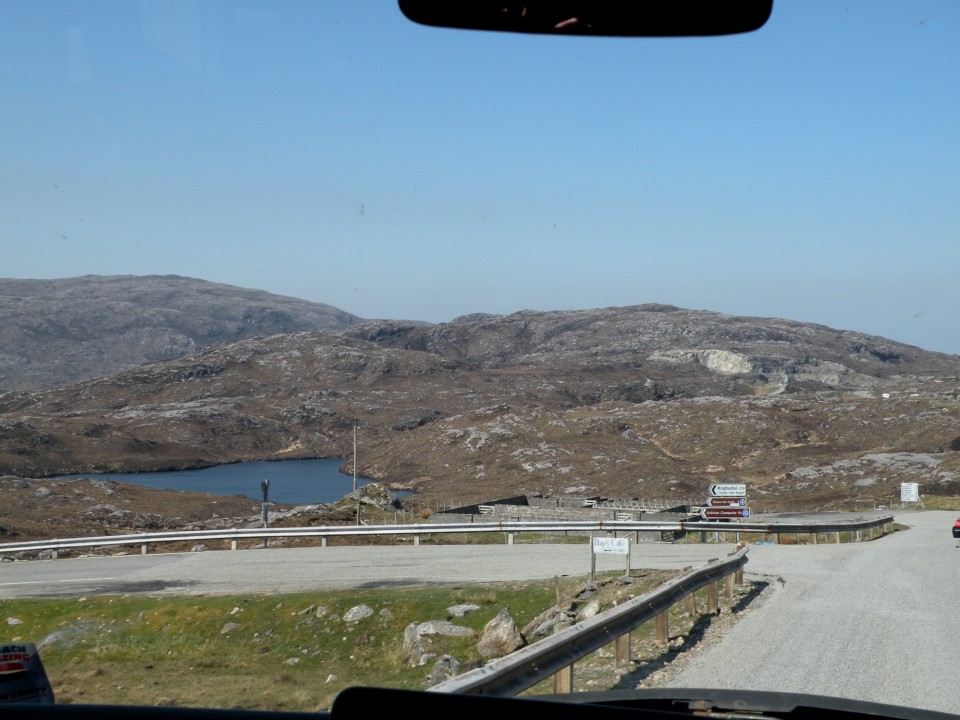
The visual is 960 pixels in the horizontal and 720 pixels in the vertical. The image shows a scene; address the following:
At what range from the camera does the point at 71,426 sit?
4946 inches

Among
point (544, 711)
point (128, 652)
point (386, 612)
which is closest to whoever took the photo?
point (544, 711)

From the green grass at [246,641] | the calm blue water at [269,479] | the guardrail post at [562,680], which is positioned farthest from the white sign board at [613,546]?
the calm blue water at [269,479]

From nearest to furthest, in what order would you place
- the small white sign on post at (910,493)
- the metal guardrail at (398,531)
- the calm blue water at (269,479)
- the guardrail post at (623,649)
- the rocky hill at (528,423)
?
the guardrail post at (623,649) < the metal guardrail at (398,531) < the small white sign on post at (910,493) < the rocky hill at (528,423) < the calm blue water at (269,479)

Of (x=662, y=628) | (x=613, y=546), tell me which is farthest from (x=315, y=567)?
(x=662, y=628)

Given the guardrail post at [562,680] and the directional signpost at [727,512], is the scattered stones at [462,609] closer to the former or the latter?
the guardrail post at [562,680]

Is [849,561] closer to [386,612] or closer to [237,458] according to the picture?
[386,612]

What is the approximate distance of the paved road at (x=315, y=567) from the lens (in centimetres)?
2233

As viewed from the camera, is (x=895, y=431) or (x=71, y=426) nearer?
(x=895, y=431)

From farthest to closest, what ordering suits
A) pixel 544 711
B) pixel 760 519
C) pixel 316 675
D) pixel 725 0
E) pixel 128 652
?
pixel 760 519 < pixel 128 652 < pixel 316 675 < pixel 544 711 < pixel 725 0

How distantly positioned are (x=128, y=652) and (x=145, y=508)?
4703 cm

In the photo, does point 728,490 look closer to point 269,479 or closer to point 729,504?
point 729,504

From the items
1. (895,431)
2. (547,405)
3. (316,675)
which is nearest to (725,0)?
(316,675)

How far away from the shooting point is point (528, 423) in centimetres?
10269

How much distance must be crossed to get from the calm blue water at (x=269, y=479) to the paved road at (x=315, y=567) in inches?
1937
